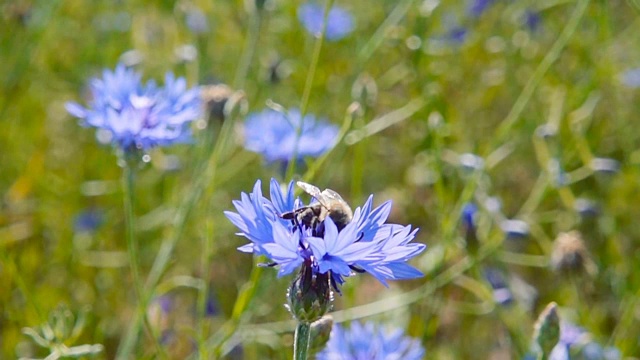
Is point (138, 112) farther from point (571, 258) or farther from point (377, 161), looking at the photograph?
point (377, 161)

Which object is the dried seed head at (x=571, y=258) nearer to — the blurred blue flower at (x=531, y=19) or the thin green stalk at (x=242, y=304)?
the thin green stalk at (x=242, y=304)

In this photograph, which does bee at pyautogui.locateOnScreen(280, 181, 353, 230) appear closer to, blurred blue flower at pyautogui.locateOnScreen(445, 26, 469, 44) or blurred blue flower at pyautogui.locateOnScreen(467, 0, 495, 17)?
blurred blue flower at pyautogui.locateOnScreen(445, 26, 469, 44)

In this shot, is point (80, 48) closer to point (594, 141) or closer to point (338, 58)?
point (338, 58)

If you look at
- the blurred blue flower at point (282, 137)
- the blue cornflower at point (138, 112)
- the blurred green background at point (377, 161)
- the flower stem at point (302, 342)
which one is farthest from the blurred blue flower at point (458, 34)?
the flower stem at point (302, 342)

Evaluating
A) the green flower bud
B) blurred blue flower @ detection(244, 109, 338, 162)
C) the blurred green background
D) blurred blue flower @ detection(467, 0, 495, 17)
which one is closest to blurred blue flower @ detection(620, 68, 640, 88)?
the blurred green background

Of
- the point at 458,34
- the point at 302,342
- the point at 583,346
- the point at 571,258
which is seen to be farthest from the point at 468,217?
the point at 458,34

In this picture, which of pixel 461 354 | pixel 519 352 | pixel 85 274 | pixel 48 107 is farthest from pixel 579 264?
pixel 48 107
